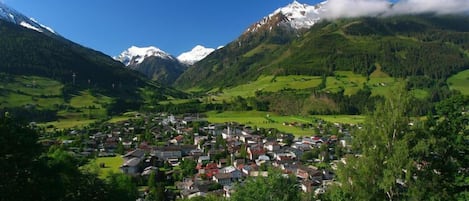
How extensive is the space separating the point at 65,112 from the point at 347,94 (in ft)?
392

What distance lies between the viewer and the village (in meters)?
66.8

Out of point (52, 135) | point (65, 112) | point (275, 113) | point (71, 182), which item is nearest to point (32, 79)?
point (65, 112)

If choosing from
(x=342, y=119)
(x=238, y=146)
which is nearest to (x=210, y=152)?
(x=238, y=146)

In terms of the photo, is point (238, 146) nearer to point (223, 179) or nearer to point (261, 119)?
point (223, 179)

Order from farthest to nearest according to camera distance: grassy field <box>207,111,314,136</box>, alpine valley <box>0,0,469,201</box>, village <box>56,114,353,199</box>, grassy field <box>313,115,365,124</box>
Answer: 1. grassy field <box>313,115,365,124</box>
2. grassy field <box>207,111,314,136</box>
3. village <box>56,114,353,199</box>
4. alpine valley <box>0,0,469,201</box>

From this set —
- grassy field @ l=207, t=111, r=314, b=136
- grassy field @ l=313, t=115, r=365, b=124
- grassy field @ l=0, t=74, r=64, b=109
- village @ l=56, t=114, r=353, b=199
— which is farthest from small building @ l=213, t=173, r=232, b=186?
grassy field @ l=0, t=74, r=64, b=109

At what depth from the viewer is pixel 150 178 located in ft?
203

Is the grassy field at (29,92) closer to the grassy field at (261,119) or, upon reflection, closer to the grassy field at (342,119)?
the grassy field at (261,119)

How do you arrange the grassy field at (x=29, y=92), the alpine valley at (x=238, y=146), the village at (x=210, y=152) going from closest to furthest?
the alpine valley at (x=238, y=146) < the village at (x=210, y=152) < the grassy field at (x=29, y=92)

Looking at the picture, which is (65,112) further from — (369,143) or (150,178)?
(369,143)

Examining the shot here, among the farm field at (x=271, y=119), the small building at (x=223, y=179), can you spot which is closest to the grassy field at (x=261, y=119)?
the farm field at (x=271, y=119)

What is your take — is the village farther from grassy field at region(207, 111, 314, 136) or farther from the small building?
grassy field at region(207, 111, 314, 136)

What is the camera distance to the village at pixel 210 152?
6681cm

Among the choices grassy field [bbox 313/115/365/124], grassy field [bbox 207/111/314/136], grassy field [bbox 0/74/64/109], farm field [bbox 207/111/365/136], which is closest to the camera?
grassy field [bbox 207/111/314/136]
